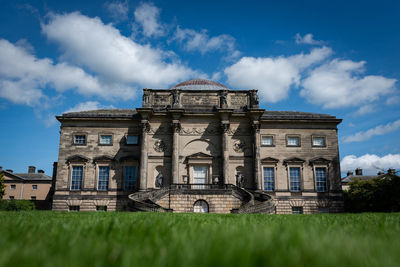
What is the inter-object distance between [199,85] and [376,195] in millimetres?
25494

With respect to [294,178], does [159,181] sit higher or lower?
lower

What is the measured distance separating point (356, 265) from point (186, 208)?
2338cm

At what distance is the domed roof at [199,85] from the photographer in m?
37.3

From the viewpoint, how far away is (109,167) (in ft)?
94.5

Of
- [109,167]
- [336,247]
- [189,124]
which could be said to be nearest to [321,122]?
[189,124]

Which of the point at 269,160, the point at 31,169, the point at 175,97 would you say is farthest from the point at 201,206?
the point at 31,169

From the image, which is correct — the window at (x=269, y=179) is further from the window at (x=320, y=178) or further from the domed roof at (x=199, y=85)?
the domed roof at (x=199, y=85)

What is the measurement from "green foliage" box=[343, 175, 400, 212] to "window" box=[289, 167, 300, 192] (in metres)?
8.49

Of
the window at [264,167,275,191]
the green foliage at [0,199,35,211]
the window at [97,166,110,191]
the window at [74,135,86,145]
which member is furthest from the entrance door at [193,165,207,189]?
the green foliage at [0,199,35,211]

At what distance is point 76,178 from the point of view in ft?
94.6

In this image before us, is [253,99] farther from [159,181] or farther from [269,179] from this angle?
[159,181]

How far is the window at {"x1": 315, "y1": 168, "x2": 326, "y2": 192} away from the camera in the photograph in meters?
29.1

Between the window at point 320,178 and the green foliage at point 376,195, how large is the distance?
5582 millimetres

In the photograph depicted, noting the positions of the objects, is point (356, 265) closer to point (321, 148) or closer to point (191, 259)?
point (191, 259)
